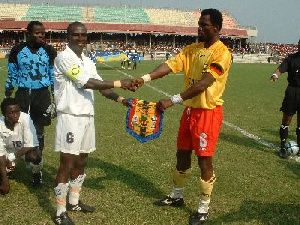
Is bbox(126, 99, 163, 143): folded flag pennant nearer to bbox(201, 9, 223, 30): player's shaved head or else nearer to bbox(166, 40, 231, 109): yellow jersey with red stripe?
bbox(166, 40, 231, 109): yellow jersey with red stripe

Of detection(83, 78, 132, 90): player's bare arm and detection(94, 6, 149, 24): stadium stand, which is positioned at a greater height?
detection(94, 6, 149, 24): stadium stand

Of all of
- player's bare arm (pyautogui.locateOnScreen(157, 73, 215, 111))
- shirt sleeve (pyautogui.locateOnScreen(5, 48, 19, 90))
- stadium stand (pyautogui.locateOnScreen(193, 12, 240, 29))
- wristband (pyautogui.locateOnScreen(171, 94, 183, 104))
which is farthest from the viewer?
stadium stand (pyautogui.locateOnScreen(193, 12, 240, 29))

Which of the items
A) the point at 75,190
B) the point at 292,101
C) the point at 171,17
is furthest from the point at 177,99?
the point at 171,17

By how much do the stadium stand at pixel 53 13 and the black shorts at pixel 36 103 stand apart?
67.2 m

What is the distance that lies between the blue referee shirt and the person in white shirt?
1544 millimetres

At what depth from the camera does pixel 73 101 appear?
4.49 m

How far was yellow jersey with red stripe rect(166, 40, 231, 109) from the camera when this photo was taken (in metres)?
4.54

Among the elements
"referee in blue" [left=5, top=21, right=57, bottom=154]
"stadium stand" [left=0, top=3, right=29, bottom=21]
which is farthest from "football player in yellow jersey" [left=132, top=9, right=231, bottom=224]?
"stadium stand" [left=0, top=3, right=29, bottom=21]

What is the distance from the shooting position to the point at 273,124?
11.1 meters

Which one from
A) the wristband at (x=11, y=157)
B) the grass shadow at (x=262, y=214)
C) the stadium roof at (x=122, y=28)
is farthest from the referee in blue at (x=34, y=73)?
the stadium roof at (x=122, y=28)

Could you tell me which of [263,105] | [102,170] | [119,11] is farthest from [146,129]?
[119,11]

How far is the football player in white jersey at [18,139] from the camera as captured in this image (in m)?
5.77

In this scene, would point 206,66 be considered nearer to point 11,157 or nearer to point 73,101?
point 73,101

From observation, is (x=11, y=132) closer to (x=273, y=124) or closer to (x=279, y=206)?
(x=279, y=206)
